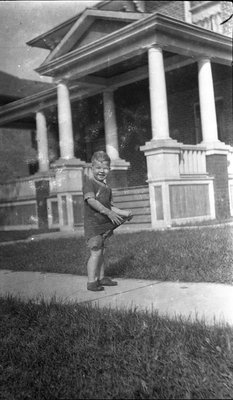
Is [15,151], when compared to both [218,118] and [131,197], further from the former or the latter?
[218,118]

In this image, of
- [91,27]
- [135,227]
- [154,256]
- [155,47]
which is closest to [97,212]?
[154,256]

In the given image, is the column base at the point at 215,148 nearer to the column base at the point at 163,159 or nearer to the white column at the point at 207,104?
the white column at the point at 207,104

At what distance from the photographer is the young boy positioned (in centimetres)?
309

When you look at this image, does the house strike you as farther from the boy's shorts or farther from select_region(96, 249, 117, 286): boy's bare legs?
select_region(96, 249, 117, 286): boy's bare legs

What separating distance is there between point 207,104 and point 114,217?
622 centimetres

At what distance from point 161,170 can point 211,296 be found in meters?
3.02

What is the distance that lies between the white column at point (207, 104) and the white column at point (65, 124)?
369 centimetres

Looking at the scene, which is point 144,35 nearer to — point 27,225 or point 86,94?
point 86,94

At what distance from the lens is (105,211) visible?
307cm

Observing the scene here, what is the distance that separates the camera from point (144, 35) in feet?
15.8

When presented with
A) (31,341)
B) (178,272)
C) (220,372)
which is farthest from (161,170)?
(220,372)

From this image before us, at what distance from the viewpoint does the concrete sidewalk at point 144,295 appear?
8.11 feet

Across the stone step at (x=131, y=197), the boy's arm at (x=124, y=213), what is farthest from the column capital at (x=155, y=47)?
the boy's arm at (x=124, y=213)

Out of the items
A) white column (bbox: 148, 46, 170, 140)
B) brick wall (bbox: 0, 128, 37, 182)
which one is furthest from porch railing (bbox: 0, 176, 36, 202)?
white column (bbox: 148, 46, 170, 140)
